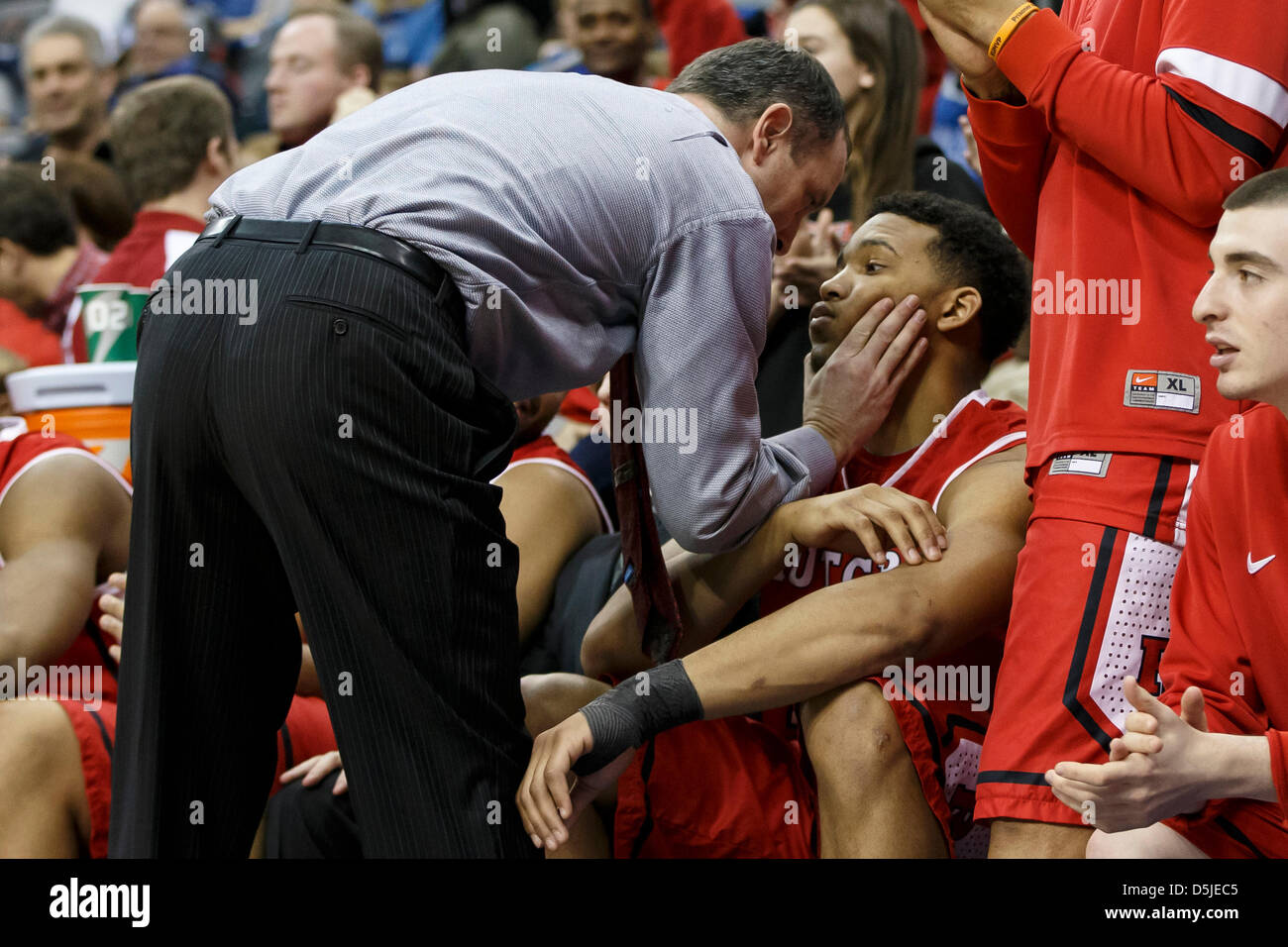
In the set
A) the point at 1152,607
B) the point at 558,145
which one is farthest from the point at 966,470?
the point at 558,145

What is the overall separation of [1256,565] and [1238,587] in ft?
0.13

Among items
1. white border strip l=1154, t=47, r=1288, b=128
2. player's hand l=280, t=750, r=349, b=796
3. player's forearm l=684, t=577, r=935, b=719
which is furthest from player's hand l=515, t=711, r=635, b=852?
white border strip l=1154, t=47, r=1288, b=128

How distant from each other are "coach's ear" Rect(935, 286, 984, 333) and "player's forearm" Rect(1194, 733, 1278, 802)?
1.12 m

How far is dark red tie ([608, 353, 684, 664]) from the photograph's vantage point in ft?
7.95

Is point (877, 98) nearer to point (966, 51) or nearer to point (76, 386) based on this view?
point (966, 51)

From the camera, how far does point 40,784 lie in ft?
8.98

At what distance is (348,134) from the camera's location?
2164mm

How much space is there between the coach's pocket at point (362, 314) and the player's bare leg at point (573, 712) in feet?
2.95

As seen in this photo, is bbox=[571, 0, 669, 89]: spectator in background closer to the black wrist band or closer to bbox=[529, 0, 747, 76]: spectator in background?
bbox=[529, 0, 747, 76]: spectator in background

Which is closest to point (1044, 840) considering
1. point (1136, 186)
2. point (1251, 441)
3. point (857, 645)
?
point (857, 645)

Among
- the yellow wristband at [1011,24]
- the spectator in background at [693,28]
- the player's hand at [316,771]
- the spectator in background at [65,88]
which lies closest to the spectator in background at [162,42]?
the spectator in background at [65,88]

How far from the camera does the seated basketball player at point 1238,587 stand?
1.97m

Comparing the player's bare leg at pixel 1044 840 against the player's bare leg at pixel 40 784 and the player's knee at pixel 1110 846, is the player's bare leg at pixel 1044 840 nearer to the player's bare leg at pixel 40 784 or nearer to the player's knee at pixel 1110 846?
the player's knee at pixel 1110 846
